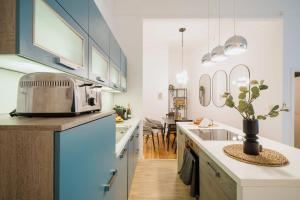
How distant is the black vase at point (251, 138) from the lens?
1.19m

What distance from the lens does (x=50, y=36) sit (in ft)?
2.89

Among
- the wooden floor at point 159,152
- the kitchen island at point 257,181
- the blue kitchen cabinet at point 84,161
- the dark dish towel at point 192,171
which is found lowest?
the wooden floor at point 159,152

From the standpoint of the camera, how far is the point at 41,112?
0.78m

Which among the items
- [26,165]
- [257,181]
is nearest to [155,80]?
[257,181]

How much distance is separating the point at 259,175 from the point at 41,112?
45.7 inches

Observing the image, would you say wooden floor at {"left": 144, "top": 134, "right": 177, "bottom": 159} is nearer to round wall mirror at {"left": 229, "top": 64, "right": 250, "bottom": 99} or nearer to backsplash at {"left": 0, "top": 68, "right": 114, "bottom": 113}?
round wall mirror at {"left": 229, "top": 64, "right": 250, "bottom": 99}

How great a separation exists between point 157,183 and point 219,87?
341cm

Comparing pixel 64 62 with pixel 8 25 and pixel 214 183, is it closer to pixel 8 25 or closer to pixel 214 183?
pixel 8 25

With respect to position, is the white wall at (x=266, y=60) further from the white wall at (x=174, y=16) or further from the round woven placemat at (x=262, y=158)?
the round woven placemat at (x=262, y=158)

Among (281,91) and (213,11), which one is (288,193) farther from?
(213,11)

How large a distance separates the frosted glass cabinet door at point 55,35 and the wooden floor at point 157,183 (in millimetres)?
1864

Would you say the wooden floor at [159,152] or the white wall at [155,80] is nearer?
the wooden floor at [159,152]

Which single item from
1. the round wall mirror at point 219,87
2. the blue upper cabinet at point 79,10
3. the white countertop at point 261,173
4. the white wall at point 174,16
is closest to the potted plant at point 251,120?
the white countertop at point 261,173

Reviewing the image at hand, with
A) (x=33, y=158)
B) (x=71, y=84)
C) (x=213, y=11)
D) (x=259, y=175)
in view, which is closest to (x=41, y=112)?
(x=71, y=84)
